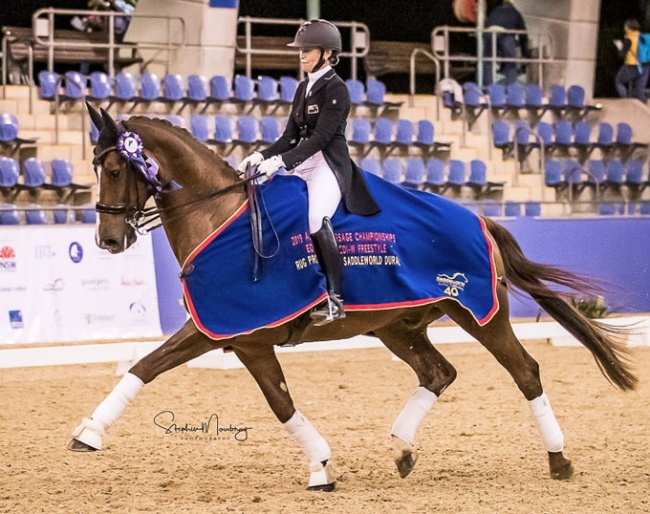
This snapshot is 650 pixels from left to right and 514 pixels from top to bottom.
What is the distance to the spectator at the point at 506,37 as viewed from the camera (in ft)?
56.0

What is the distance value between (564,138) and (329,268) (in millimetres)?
12342

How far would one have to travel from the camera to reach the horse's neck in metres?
4.99

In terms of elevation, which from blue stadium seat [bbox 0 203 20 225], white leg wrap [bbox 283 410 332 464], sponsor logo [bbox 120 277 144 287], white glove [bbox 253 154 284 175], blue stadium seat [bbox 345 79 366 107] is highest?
white glove [bbox 253 154 284 175]

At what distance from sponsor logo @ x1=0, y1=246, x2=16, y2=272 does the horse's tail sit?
18.7 feet

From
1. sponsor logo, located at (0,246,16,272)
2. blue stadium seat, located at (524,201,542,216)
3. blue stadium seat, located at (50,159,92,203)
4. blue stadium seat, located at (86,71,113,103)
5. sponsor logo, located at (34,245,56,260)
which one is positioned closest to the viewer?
sponsor logo, located at (0,246,16,272)

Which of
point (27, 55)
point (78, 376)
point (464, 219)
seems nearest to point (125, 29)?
point (27, 55)

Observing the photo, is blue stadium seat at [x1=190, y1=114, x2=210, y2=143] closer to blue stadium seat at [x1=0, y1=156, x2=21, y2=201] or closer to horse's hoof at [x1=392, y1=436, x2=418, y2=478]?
blue stadium seat at [x1=0, y1=156, x2=21, y2=201]

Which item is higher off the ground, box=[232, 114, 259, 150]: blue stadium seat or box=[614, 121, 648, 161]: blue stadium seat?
box=[232, 114, 259, 150]: blue stadium seat

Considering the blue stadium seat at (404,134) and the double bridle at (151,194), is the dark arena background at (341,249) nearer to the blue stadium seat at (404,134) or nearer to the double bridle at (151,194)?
the blue stadium seat at (404,134)

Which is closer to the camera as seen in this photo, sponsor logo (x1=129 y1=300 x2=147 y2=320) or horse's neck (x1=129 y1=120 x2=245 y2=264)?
horse's neck (x1=129 y1=120 x2=245 y2=264)

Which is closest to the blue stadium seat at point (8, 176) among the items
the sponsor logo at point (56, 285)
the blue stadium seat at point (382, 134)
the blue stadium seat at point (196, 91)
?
the sponsor logo at point (56, 285)

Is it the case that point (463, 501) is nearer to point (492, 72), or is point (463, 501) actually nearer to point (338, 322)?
point (338, 322)

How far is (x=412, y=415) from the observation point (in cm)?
534

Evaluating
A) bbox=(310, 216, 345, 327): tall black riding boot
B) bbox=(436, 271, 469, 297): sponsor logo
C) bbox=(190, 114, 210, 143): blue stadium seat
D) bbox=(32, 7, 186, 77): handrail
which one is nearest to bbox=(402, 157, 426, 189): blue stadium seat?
bbox=(190, 114, 210, 143): blue stadium seat
